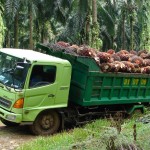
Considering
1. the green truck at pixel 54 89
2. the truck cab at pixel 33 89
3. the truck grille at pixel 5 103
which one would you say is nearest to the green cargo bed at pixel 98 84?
the green truck at pixel 54 89

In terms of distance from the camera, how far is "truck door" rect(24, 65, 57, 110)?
892 centimetres

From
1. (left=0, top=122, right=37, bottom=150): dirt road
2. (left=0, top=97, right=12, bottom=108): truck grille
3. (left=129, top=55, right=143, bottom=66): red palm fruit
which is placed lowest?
(left=0, top=122, right=37, bottom=150): dirt road

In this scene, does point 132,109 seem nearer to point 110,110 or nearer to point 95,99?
point 110,110

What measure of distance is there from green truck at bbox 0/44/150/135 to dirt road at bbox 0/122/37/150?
219 millimetres

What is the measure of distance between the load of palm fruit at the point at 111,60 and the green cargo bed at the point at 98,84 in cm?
16

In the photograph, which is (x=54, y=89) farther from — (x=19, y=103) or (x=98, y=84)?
(x=98, y=84)

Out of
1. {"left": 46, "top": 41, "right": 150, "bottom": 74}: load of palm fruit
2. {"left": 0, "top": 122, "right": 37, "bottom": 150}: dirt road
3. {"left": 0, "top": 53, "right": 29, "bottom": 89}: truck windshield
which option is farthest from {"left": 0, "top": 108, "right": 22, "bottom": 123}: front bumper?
{"left": 46, "top": 41, "right": 150, "bottom": 74}: load of palm fruit

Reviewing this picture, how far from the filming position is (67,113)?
987cm

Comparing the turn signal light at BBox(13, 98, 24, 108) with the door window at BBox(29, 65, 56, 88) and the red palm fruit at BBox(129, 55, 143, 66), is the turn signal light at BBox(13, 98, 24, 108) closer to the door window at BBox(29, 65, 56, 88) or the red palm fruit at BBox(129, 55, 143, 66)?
the door window at BBox(29, 65, 56, 88)

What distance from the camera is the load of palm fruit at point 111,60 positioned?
33.1 feet

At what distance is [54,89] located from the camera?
9.34 meters

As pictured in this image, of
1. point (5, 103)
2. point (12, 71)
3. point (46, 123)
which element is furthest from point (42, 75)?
point (46, 123)

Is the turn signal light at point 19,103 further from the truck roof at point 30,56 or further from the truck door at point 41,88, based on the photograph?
the truck roof at point 30,56

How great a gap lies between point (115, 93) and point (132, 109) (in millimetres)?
→ 1001
